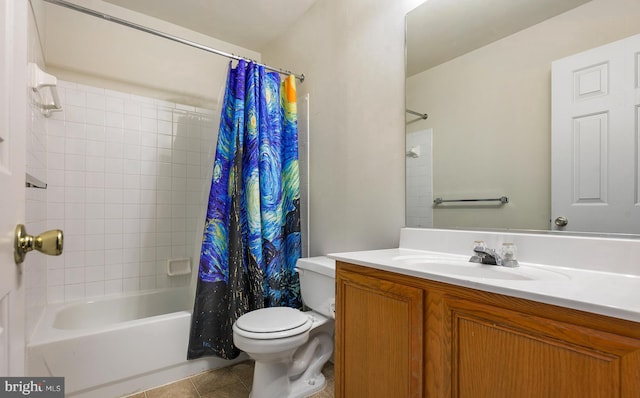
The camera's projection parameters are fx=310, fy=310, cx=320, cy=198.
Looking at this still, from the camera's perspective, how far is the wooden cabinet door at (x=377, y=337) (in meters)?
0.95

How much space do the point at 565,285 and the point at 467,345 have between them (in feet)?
0.94

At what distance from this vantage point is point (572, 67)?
1.11 metres

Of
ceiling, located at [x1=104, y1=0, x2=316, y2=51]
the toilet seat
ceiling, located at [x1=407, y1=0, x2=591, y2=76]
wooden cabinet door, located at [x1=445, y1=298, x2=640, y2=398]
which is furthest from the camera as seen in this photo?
ceiling, located at [x1=104, y1=0, x2=316, y2=51]

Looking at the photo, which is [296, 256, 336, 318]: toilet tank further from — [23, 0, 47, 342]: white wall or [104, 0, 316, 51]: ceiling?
[104, 0, 316, 51]: ceiling

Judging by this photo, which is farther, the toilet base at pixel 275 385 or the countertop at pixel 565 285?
the toilet base at pixel 275 385

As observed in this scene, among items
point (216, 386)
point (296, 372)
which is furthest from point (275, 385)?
point (216, 386)

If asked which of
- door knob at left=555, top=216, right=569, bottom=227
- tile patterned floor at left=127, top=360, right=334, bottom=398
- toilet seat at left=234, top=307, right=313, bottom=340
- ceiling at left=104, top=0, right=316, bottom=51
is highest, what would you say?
ceiling at left=104, top=0, right=316, bottom=51

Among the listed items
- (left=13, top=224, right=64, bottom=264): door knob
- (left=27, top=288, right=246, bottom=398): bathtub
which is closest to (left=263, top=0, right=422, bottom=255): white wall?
(left=27, top=288, right=246, bottom=398): bathtub

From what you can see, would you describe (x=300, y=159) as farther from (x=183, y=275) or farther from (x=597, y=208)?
(x=597, y=208)

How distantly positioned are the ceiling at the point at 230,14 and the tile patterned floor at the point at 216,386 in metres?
2.40

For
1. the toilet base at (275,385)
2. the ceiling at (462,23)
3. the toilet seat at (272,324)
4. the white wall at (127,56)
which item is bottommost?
the toilet base at (275,385)

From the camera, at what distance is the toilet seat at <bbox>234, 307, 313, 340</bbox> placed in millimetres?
1398

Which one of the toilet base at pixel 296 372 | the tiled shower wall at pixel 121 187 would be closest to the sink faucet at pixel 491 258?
the toilet base at pixel 296 372

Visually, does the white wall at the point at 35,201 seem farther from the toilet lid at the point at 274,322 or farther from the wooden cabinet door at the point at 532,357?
the wooden cabinet door at the point at 532,357
